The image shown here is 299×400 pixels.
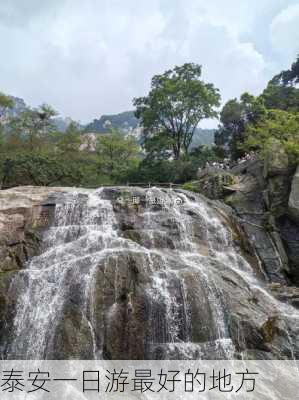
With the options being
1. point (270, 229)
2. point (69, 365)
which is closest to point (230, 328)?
point (69, 365)

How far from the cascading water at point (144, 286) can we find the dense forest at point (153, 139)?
9.43m

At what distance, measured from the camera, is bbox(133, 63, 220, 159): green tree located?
95.9 ft

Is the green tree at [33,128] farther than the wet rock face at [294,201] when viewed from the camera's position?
Yes

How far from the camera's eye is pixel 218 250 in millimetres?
15016

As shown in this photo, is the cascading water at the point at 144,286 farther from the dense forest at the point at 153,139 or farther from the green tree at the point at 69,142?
the green tree at the point at 69,142

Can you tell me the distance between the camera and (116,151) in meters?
36.4

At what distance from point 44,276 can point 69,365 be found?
3.36 metres

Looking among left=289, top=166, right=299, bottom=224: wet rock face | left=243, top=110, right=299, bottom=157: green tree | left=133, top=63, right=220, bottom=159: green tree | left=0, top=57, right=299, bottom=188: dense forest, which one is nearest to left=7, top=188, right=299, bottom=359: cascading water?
left=289, top=166, right=299, bottom=224: wet rock face

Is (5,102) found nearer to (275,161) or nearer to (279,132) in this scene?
(279,132)

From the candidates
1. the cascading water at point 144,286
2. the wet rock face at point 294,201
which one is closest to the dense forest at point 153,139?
the wet rock face at point 294,201

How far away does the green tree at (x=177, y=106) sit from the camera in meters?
29.2

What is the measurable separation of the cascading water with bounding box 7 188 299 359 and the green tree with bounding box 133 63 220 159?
51.8ft

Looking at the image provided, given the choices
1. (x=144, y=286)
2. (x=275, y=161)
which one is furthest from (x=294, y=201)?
(x=144, y=286)

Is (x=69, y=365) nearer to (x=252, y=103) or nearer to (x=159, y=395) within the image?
Answer: (x=159, y=395)
